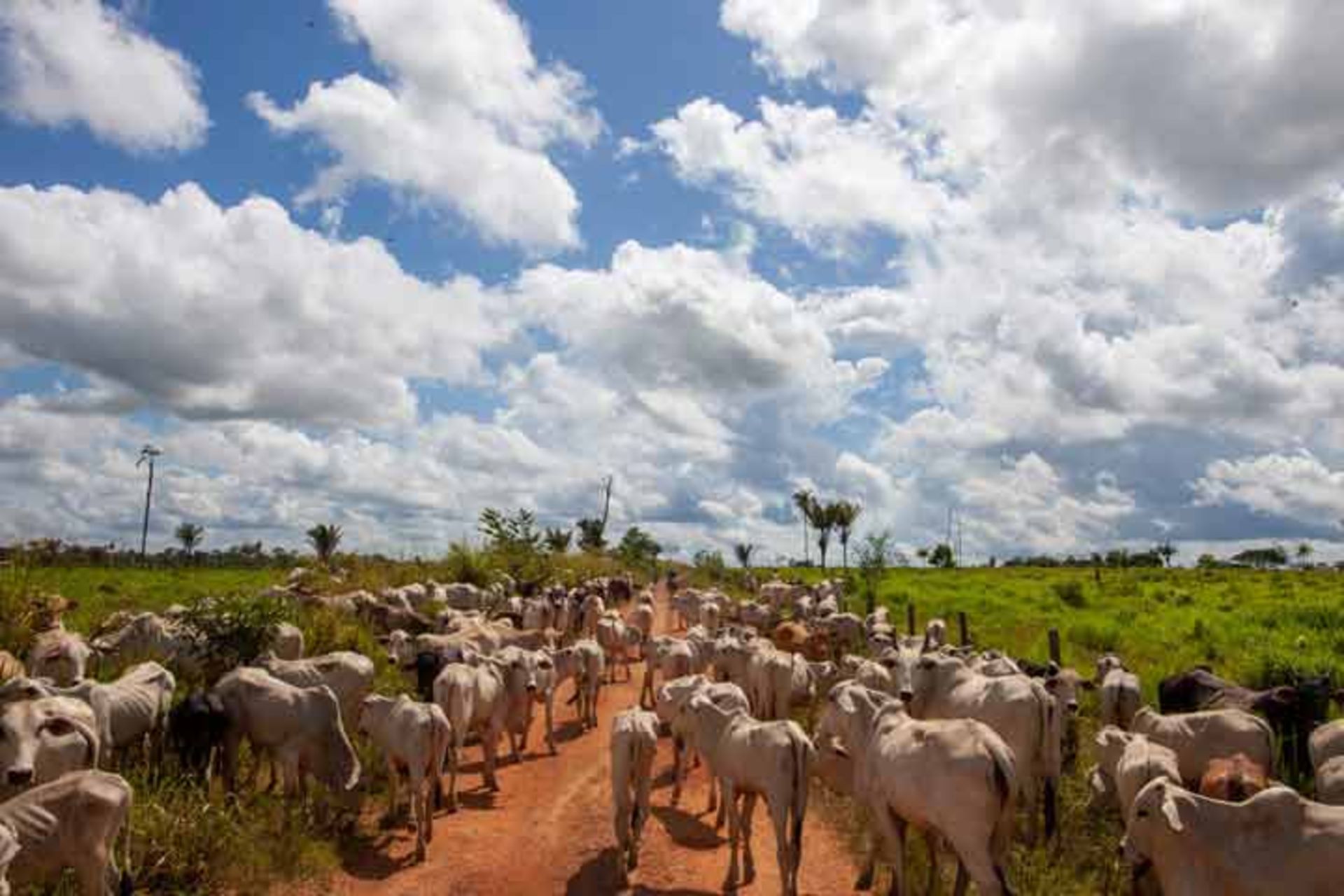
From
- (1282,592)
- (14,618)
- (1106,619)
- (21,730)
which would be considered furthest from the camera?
(1282,592)

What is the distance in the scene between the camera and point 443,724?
11.9m

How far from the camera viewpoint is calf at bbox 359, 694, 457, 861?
37.4ft

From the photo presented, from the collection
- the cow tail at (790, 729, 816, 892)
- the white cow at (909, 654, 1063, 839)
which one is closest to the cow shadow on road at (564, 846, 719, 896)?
the cow tail at (790, 729, 816, 892)

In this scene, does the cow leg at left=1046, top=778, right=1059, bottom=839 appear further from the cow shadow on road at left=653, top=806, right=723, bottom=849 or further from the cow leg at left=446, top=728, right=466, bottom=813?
the cow leg at left=446, top=728, right=466, bottom=813

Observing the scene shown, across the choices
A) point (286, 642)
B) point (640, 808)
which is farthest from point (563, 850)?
point (286, 642)

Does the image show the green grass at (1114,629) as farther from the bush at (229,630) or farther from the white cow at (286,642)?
the bush at (229,630)

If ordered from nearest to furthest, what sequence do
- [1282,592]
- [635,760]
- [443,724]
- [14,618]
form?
1. [635,760]
2. [443,724]
3. [14,618]
4. [1282,592]

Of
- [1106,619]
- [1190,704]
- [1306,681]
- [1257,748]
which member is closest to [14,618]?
[1257,748]

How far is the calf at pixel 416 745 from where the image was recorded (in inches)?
448

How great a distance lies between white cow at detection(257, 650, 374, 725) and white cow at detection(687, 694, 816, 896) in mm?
5776

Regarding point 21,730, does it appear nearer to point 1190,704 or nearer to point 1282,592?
point 1190,704

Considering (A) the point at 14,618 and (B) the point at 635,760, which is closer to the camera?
(B) the point at 635,760

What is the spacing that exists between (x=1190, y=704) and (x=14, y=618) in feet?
58.3

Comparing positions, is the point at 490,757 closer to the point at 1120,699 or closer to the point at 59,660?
the point at 59,660
